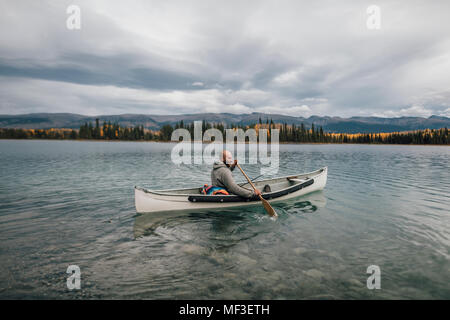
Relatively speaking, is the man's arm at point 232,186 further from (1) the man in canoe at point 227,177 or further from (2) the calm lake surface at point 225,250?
(2) the calm lake surface at point 225,250

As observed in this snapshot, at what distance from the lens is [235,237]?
9.18m

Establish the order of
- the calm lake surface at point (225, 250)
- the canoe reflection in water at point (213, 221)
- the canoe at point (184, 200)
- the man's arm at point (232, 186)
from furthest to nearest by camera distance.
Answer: the man's arm at point (232, 186)
the canoe at point (184, 200)
the canoe reflection in water at point (213, 221)
the calm lake surface at point (225, 250)

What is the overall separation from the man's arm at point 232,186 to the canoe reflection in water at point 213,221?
3.79 ft

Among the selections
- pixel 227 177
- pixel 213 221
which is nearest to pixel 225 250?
pixel 213 221

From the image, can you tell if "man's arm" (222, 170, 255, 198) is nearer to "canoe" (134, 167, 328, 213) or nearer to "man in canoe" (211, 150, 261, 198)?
"man in canoe" (211, 150, 261, 198)

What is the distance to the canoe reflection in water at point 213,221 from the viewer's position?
9555 mm

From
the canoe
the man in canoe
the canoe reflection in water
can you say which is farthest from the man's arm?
the canoe reflection in water

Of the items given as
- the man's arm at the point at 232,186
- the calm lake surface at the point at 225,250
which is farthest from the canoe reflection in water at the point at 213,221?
the man's arm at the point at 232,186

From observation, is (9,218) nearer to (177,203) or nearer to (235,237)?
(177,203)

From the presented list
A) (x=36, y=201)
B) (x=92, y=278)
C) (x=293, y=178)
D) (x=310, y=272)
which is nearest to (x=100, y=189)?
(x=36, y=201)

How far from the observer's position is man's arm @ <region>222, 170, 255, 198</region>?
1145 centimetres

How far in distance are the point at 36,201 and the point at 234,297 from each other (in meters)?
13.7

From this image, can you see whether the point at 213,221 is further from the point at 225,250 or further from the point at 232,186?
the point at 225,250

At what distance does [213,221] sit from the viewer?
11016mm
